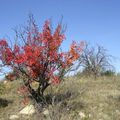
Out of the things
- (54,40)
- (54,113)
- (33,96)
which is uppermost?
(54,40)

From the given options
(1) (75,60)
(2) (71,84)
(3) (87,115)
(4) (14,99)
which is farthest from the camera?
(2) (71,84)

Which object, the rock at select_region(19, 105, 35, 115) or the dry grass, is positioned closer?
the dry grass

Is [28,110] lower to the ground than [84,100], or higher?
lower

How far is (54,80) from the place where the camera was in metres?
24.2

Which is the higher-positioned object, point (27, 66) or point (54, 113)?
point (27, 66)

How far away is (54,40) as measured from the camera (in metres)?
24.5

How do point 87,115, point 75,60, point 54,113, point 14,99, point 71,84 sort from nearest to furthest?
point 54,113 < point 87,115 < point 75,60 < point 14,99 < point 71,84

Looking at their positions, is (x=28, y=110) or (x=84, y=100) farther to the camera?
(x=84, y=100)

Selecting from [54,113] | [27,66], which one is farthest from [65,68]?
[54,113]

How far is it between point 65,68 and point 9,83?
35.3 ft

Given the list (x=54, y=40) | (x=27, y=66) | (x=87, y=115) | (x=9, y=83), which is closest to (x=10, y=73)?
(x=27, y=66)

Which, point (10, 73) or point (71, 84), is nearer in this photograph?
point (10, 73)

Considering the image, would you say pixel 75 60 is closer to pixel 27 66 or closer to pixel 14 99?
pixel 27 66

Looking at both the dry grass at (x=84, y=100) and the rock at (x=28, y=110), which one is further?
the rock at (x=28, y=110)
